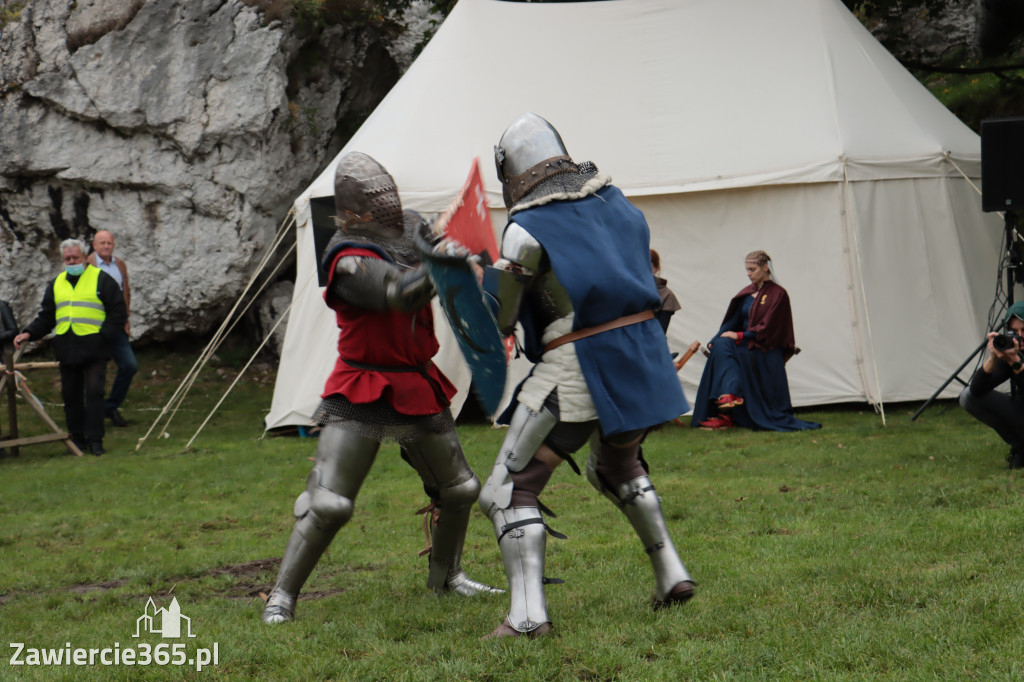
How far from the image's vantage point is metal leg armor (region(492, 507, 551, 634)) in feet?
10.3

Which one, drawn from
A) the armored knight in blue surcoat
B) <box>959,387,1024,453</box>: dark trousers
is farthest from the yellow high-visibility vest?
<box>959,387,1024,453</box>: dark trousers

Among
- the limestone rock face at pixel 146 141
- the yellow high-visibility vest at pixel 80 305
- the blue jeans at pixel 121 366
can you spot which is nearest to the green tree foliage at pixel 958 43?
the limestone rock face at pixel 146 141

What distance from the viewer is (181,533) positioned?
550 centimetres

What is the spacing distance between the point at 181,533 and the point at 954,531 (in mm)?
3702

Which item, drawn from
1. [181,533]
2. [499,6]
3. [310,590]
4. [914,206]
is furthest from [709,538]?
[499,6]

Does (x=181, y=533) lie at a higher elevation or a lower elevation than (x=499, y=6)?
lower

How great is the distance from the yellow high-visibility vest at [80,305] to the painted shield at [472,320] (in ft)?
19.4

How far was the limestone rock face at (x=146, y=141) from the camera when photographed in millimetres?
12430

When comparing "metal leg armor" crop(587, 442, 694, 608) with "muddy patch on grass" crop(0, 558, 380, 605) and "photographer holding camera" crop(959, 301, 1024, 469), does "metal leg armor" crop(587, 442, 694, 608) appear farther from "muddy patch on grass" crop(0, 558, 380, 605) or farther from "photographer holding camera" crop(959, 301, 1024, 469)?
"photographer holding camera" crop(959, 301, 1024, 469)

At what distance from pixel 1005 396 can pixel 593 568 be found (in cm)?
284

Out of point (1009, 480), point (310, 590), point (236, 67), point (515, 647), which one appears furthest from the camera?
point (236, 67)

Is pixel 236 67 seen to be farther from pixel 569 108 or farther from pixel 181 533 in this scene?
pixel 181 533

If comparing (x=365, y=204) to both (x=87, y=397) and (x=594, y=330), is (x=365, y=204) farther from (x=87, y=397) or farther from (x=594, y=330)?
(x=87, y=397)

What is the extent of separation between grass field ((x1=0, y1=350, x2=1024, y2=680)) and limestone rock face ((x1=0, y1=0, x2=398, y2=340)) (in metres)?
5.34
